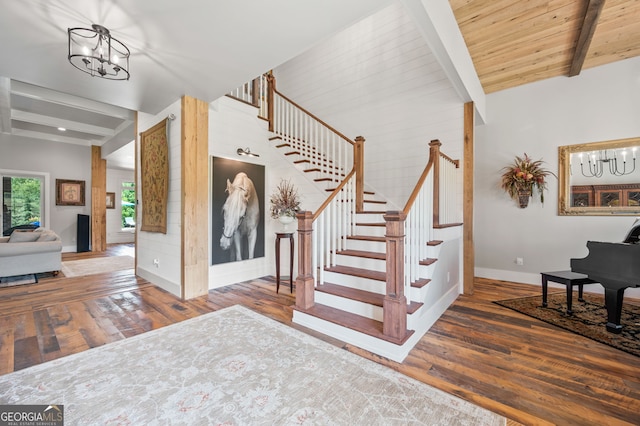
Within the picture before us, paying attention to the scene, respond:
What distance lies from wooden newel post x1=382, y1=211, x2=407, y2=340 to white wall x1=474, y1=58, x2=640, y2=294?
325 cm

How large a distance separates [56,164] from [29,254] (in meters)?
3.90

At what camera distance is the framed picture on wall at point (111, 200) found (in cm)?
927

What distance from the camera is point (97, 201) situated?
7.68 metres

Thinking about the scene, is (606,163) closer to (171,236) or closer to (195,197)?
(195,197)

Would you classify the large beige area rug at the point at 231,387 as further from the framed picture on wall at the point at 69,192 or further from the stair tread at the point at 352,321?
the framed picture on wall at the point at 69,192

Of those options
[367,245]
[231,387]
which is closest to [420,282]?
[367,245]

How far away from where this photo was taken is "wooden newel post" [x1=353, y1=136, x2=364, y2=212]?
3.65 m

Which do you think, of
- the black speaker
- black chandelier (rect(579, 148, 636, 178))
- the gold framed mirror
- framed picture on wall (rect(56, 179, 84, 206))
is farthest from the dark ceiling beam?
framed picture on wall (rect(56, 179, 84, 206))

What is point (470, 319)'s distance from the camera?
3025 millimetres

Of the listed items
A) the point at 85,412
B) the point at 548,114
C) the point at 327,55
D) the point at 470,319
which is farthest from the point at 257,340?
the point at 327,55

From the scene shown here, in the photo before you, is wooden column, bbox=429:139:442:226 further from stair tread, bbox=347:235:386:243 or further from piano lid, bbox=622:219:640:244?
piano lid, bbox=622:219:640:244

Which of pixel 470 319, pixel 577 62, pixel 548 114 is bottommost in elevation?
pixel 470 319

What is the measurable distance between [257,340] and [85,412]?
122 cm

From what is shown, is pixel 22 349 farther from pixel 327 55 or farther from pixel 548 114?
pixel 548 114
